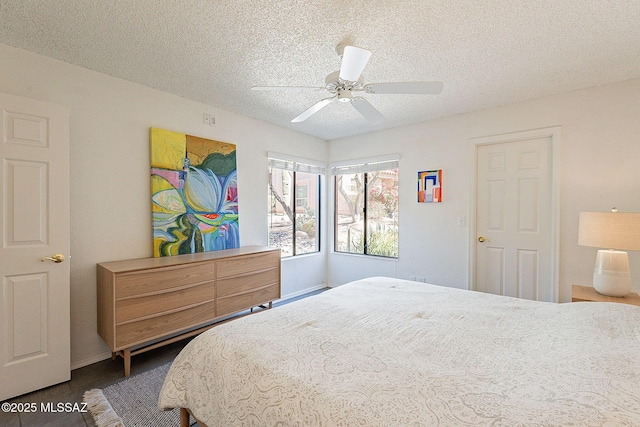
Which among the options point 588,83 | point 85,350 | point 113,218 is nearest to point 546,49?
point 588,83

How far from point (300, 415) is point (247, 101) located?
2.93 meters

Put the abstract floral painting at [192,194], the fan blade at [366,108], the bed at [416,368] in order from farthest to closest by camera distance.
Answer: the abstract floral painting at [192,194] < the fan blade at [366,108] < the bed at [416,368]

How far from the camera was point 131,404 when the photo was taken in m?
1.92

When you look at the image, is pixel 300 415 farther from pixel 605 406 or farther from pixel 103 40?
pixel 103 40

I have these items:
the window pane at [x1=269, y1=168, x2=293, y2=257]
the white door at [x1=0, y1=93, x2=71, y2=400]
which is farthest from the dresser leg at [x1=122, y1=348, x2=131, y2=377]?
the window pane at [x1=269, y1=168, x2=293, y2=257]

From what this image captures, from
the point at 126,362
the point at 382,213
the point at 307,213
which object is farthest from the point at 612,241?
the point at 126,362

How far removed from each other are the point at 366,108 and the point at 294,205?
2325mm

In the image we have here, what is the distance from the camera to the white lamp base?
226 cm

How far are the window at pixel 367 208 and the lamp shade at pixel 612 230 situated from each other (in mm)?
2092

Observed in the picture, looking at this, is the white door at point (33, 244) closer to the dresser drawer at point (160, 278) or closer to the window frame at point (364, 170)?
the dresser drawer at point (160, 278)

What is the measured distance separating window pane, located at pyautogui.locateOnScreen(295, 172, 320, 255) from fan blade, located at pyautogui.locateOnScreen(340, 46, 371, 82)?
2676 millimetres

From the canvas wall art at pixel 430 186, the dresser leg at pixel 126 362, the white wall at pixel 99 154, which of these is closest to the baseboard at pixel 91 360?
the white wall at pixel 99 154

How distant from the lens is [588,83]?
104 inches

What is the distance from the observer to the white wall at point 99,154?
7.38 ft
